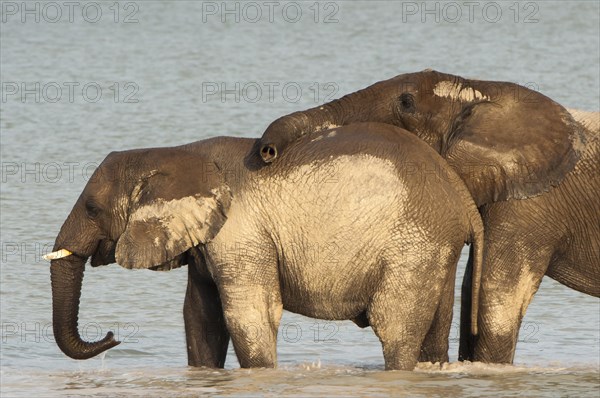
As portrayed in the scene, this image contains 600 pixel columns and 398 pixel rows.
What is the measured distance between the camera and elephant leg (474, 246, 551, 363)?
1185cm

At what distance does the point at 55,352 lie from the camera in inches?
520

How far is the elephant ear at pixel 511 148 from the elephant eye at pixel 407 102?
307 millimetres

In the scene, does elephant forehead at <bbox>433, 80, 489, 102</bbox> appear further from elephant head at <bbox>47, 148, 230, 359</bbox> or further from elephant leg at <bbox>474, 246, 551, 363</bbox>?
elephant head at <bbox>47, 148, 230, 359</bbox>

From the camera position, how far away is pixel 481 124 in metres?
11.7

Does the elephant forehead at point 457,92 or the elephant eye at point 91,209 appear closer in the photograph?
the elephant eye at point 91,209

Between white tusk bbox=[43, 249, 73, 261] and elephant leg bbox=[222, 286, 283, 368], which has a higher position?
white tusk bbox=[43, 249, 73, 261]

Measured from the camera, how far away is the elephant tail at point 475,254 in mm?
11367

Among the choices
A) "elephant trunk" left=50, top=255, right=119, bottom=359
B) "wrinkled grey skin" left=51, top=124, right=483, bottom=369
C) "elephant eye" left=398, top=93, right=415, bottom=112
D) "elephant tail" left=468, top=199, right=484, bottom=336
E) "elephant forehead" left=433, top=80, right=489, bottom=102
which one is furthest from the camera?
"elephant forehead" left=433, top=80, right=489, bottom=102

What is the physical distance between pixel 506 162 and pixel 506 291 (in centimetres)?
86

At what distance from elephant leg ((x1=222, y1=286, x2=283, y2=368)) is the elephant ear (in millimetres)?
1508

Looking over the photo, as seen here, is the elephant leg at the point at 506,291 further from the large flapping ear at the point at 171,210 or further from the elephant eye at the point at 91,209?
the elephant eye at the point at 91,209

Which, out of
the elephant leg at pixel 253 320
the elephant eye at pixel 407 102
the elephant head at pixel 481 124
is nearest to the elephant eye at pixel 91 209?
the elephant leg at pixel 253 320

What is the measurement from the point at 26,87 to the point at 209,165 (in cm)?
2044

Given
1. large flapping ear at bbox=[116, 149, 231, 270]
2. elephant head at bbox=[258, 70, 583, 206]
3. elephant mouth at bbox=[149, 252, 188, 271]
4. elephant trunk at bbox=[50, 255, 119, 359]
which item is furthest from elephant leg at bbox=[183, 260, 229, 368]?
elephant head at bbox=[258, 70, 583, 206]
